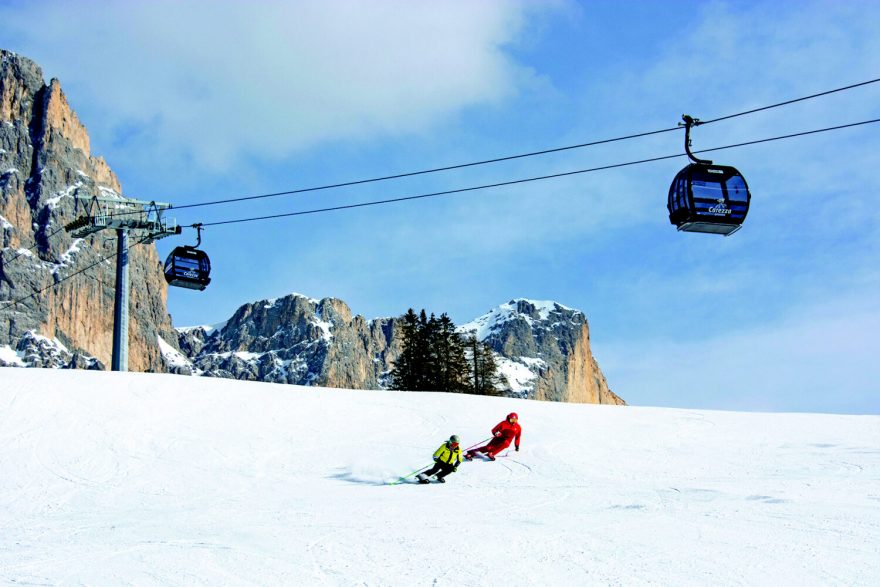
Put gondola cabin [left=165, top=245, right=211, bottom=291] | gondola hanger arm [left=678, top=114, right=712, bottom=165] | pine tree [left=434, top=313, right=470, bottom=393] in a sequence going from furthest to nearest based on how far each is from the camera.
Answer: pine tree [left=434, top=313, right=470, bottom=393]
gondola cabin [left=165, top=245, right=211, bottom=291]
gondola hanger arm [left=678, top=114, right=712, bottom=165]

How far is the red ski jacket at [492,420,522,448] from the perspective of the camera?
1986 centimetres

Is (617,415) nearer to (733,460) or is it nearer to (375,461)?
(733,460)

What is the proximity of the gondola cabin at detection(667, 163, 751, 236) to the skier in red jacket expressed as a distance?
597 centimetres

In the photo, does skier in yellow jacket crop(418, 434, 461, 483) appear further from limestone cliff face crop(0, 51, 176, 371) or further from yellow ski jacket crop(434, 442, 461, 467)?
limestone cliff face crop(0, 51, 176, 371)

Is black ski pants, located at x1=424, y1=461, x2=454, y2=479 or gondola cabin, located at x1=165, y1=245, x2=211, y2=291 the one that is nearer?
black ski pants, located at x1=424, y1=461, x2=454, y2=479

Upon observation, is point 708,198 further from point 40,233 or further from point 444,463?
point 40,233

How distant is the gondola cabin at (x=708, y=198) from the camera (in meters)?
16.8

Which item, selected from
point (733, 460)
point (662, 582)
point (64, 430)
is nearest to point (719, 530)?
point (662, 582)

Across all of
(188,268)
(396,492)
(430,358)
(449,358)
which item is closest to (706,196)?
(396,492)

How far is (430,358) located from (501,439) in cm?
4591

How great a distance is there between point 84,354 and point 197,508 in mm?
185860

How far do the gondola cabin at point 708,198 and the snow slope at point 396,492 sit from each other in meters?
5.09

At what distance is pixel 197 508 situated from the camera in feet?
48.4

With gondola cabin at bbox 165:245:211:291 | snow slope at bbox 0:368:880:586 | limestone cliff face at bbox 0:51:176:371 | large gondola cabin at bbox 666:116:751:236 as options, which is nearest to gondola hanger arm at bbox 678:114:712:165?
large gondola cabin at bbox 666:116:751:236
